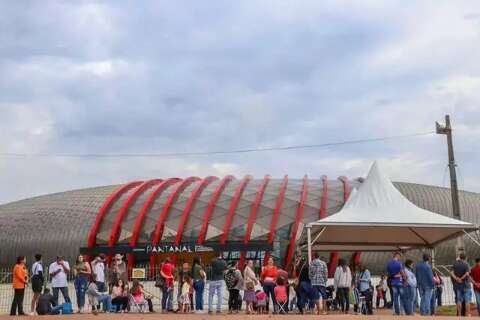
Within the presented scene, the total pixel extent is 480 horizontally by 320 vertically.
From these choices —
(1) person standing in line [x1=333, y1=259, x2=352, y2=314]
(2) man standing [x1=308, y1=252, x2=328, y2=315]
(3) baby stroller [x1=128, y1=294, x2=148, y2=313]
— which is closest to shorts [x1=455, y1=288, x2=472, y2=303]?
(1) person standing in line [x1=333, y1=259, x2=352, y2=314]

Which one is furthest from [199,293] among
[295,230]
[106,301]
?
[295,230]

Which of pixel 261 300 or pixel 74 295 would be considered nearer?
pixel 261 300

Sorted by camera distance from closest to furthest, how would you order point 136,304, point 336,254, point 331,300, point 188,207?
1. point 136,304
2. point 331,300
3. point 336,254
4. point 188,207

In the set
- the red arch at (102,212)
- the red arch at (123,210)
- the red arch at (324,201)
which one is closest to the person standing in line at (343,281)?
the red arch at (324,201)

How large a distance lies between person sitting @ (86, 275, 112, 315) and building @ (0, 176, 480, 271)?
15.1 m

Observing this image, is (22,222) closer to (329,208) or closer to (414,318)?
(329,208)

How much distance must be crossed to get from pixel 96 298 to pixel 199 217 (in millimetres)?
17352

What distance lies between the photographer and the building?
34.7 meters

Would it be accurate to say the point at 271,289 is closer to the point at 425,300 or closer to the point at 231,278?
the point at 231,278

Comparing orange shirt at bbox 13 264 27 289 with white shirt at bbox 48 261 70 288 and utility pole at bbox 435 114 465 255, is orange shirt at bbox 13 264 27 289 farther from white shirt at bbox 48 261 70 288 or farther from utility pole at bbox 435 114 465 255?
utility pole at bbox 435 114 465 255

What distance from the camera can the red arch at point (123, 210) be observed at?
35625 millimetres

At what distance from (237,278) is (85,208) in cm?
2465

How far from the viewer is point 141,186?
3972 centimetres

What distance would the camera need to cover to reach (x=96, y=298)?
18562mm
